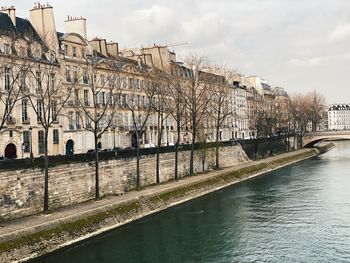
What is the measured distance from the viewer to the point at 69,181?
3894cm

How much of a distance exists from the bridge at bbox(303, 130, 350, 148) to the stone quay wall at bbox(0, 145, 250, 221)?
55236mm

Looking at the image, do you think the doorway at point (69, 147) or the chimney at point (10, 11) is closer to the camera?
the chimney at point (10, 11)

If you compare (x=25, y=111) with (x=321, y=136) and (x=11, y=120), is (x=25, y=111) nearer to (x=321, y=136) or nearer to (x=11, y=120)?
(x=11, y=120)

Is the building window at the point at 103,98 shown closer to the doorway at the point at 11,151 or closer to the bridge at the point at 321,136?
the doorway at the point at 11,151

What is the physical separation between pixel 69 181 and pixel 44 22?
23.1 m

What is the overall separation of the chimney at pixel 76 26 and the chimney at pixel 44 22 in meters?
6.69

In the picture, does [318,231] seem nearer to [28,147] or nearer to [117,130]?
[28,147]

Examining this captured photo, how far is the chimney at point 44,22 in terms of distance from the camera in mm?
54406

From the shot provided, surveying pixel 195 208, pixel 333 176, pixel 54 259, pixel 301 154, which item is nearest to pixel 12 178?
pixel 54 259

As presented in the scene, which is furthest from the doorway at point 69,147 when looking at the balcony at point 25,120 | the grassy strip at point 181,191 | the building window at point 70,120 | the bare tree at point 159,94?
the grassy strip at point 181,191

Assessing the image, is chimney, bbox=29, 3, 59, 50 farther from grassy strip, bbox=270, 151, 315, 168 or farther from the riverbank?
grassy strip, bbox=270, 151, 315, 168

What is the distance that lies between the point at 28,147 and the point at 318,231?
1149 inches

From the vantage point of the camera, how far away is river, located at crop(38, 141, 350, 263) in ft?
91.8

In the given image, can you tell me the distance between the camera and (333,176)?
61188 millimetres
